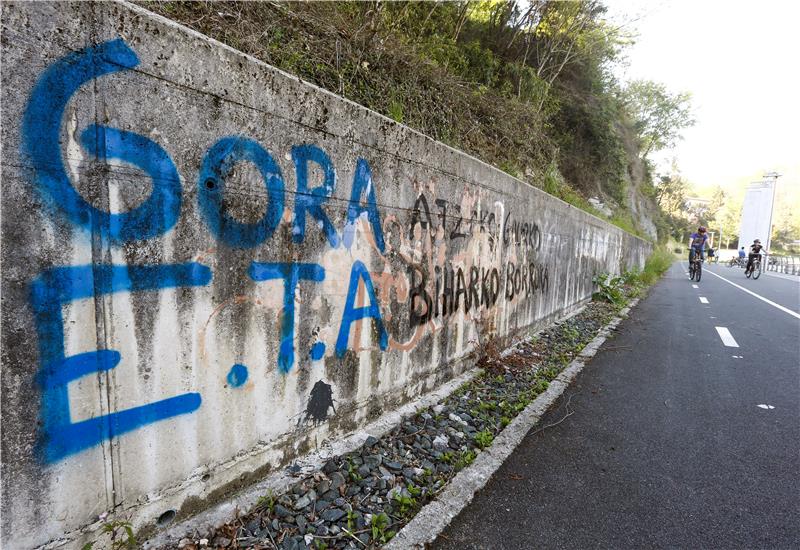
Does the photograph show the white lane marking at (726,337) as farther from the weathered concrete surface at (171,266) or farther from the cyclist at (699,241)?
the cyclist at (699,241)

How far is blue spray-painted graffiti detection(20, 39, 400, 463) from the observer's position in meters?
1.50

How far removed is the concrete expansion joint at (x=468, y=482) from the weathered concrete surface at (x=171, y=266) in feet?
2.75

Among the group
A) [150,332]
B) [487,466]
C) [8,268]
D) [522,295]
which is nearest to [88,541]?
[150,332]

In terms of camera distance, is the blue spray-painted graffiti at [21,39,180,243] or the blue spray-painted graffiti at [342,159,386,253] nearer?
the blue spray-painted graffiti at [21,39,180,243]

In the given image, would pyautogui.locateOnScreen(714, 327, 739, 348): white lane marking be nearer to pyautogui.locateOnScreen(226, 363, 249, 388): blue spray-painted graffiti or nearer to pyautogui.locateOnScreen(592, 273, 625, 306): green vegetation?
pyautogui.locateOnScreen(592, 273, 625, 306): green vegetation

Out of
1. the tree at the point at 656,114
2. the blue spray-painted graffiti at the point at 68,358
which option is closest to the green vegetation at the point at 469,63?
the blue spray-painted graffiti at the point at 68,358

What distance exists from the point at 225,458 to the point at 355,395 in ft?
3.37

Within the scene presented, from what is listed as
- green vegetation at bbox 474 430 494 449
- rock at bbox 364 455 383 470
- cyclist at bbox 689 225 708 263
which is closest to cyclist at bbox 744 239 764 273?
cyclist at bbox 689 225 708 263

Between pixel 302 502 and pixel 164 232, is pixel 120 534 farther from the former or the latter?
pixel 164 232

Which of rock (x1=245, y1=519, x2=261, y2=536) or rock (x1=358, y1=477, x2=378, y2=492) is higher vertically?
rock (x1=245, y1=519, x2=261, y2=536)

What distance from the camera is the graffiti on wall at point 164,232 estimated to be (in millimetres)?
1514

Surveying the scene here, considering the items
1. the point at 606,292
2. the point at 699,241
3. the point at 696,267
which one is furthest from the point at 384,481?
the point at 696,267

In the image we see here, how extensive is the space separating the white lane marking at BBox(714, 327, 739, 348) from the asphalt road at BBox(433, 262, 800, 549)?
36.1 inches

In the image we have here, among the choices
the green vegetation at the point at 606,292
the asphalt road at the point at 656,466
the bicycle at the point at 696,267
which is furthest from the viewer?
the bicycle at the point at 696,267
